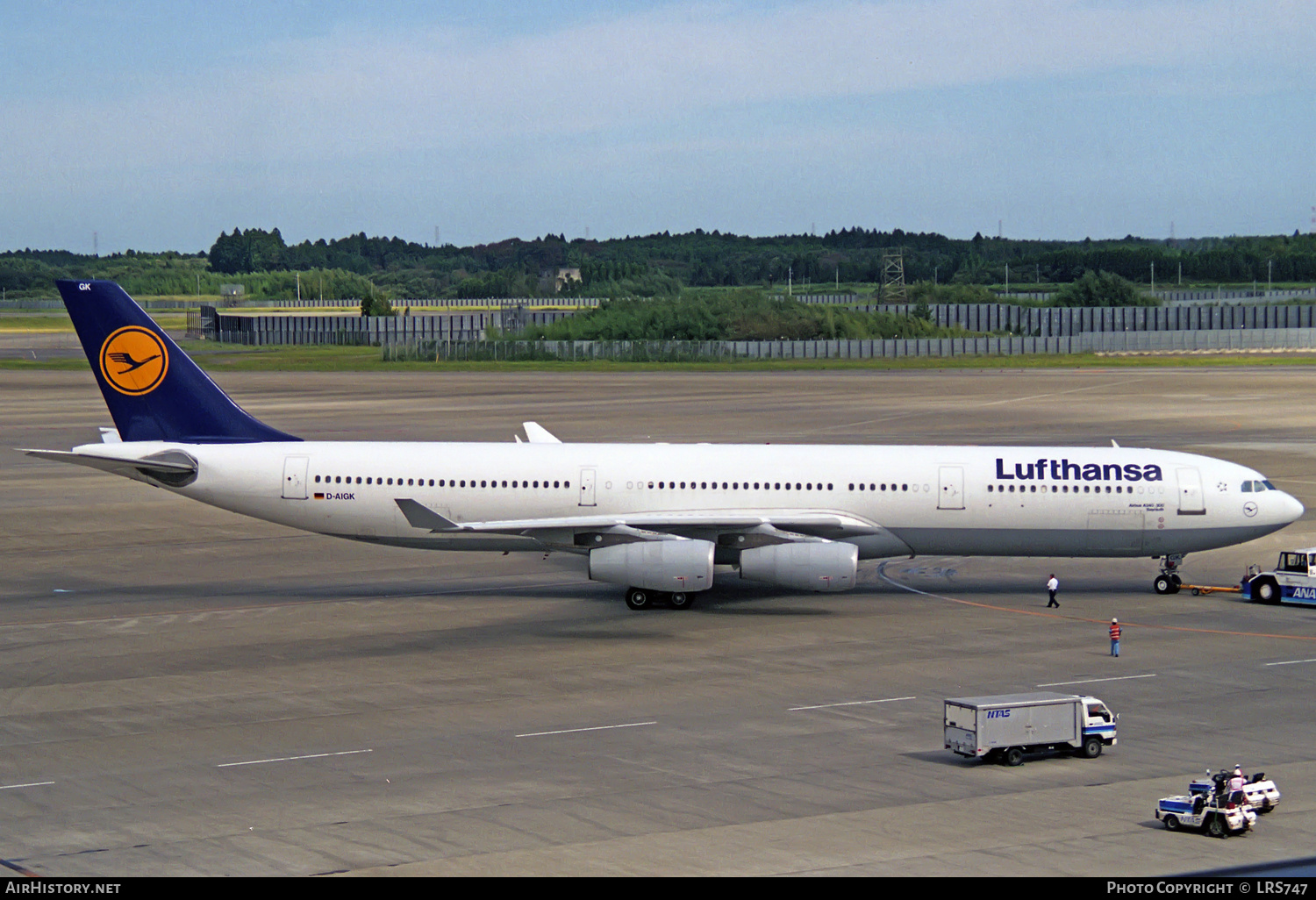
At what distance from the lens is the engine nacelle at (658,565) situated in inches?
1462

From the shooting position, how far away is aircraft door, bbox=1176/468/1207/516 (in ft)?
131

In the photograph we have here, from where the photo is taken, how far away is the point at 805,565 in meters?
37.4

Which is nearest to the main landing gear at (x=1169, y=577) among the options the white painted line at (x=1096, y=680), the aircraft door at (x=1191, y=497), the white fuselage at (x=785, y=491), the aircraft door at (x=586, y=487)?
the white fuselage at (x=785, y=491)

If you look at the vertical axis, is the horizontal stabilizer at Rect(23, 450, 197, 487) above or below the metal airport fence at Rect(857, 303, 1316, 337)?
below

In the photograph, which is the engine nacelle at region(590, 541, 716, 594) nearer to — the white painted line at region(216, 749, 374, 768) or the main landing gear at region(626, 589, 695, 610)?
the main landing gear at region(626, 589, 695, 610)

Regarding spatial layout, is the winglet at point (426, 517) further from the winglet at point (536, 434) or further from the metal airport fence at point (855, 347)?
the metal airport fence at point (855, 347)

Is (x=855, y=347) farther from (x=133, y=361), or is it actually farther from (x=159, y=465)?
(x=159, y=465)

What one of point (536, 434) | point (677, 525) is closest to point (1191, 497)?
point (677, 525)

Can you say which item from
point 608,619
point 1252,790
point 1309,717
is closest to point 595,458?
point 608,619

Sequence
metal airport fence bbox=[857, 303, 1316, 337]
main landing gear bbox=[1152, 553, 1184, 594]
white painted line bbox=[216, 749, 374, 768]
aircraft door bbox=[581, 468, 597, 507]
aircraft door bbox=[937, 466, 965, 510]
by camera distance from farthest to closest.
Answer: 1. metal airport fence bbox=[857, 303, 1316, 337]
2. main landing gear bbox=[1152, 553, 1184, 594]
3. aircraft door bbox=[581, 468, 597, 507]
4. aircraft door bbox=[937, 466, 965, 510]
5. white painted line bbox=[216, 749, 374, 768]

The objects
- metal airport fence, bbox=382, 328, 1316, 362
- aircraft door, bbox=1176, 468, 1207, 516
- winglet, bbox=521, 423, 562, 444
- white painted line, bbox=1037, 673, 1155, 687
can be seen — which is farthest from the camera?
metal airport fence, bbox=382, 328, 1316, 362

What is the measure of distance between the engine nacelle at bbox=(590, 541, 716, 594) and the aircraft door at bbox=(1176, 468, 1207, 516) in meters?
12.8

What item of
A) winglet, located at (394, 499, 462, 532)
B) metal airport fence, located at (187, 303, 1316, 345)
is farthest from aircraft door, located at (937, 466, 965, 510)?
metal airport fence, located at (187, 303, 1316, 345)

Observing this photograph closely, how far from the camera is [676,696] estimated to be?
2991 cm
